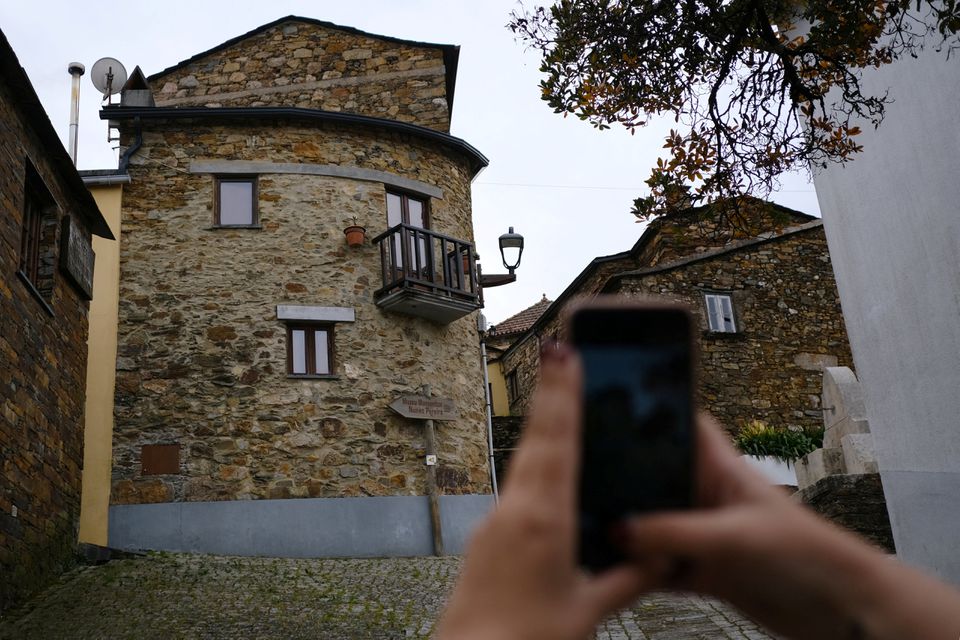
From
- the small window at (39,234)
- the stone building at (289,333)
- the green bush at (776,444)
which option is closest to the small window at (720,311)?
the green bush at (776,444)

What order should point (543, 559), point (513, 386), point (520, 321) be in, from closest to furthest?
1. point (543, 559)
2. point (513, 386)
3. point (520, 321)

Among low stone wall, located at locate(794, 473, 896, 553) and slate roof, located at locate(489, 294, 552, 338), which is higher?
slate roof, located at locate(489, 294, 552, 338)

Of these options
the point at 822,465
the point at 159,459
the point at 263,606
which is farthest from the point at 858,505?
the point at 159,459

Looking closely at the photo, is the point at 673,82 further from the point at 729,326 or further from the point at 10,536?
the point at 729,326

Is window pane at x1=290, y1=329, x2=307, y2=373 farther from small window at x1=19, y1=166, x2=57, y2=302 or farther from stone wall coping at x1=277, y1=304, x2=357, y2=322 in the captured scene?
small window at x1=19, y1=166, x2=57, y2=302

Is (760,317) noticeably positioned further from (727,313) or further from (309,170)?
(309,170)

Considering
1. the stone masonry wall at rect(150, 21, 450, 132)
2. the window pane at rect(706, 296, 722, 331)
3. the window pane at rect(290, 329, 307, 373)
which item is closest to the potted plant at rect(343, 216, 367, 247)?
the window pane at rect(290, 329, 307, 373)

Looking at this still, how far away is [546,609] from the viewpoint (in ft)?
2.23

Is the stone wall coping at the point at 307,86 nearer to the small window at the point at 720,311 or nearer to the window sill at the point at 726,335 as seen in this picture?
the small window at the point at 720,311

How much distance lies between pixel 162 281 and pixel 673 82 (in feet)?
27.6

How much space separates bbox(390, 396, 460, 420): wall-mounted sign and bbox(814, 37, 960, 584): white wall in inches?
247

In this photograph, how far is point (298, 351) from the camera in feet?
42.1

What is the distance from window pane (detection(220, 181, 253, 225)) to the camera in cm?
1334

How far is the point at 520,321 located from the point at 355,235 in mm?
15156
